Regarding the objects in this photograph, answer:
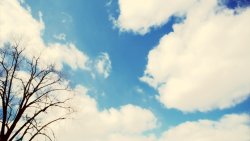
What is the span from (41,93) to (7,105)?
2.45 metres

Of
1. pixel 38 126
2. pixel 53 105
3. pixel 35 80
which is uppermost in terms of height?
pixel 35 80

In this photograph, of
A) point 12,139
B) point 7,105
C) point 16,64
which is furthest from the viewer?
point 16,64

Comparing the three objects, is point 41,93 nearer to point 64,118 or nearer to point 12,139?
point 64,118

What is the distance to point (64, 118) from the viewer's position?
1998cm

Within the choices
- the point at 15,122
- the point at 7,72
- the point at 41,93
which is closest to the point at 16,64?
the point at 7,72

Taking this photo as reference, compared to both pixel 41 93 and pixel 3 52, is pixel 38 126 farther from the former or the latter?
pixel 3 52

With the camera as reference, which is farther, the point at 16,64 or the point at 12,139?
the point at 16,64

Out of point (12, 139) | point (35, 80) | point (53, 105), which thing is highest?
point (35, 80)

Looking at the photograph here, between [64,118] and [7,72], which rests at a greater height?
[7,72]

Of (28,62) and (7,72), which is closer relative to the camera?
(7,72)

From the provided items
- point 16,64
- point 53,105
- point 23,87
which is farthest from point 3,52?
point 53,105

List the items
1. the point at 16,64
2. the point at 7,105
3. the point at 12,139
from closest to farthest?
the point at 12,139
the point at 7,105
the point at 16,64

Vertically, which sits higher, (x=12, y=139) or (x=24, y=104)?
(x=24, y=104)

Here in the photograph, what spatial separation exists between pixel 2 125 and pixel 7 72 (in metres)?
3.44
